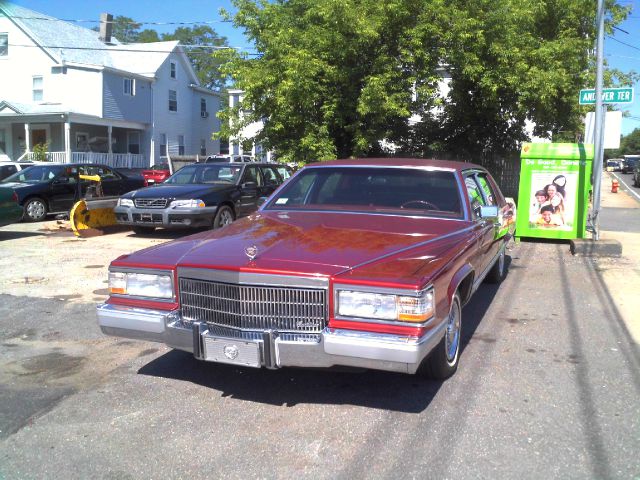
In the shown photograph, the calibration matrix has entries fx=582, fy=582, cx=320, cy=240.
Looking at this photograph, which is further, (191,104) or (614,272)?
(191,104)

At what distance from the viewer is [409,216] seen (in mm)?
5059

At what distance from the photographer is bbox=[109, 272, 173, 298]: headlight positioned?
3955mm

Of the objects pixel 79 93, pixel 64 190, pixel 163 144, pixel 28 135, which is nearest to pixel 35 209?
pixel 64 190

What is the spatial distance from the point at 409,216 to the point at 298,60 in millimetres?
9734

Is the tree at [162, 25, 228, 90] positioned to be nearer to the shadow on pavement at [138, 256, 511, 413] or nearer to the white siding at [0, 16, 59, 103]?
the white siding at [0, 16, 59, 103]

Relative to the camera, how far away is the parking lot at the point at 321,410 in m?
3.18

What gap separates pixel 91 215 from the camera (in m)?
11.8

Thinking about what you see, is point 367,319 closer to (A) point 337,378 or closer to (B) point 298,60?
(A) point 337,378

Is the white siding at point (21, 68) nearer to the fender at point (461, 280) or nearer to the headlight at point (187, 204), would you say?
the headlight at point (187, 204)

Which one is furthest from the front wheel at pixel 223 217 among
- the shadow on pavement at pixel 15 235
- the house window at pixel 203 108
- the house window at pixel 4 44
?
the house window at pixel 203 108

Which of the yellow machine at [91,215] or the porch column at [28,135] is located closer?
the yellow machine at [91,215]

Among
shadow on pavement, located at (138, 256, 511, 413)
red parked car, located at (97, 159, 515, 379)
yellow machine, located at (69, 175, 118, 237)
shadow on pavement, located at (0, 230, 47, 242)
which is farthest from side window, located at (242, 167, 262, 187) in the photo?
shadow on pavement, located at (138, 256, 511, 413)

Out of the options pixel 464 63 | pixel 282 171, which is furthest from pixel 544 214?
pixel 282 171

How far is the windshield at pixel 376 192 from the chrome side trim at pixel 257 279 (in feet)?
5.93
